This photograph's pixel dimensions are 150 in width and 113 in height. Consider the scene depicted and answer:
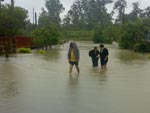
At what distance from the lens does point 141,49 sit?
4775 cm

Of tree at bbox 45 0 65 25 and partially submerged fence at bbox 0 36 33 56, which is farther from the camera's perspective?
tree at bbox 45 0 65 25

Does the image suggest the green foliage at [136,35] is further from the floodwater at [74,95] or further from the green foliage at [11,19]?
the floodwater at [74,95]

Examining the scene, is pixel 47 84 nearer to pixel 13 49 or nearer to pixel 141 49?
pixel 13 49

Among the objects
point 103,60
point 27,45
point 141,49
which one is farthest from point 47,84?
point 27,45

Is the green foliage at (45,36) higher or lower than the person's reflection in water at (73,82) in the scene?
higher

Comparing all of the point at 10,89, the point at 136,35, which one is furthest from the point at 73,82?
the point at 136,35

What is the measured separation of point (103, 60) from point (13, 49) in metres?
22.0

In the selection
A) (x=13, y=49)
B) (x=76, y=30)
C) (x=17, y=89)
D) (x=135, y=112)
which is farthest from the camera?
(x=76, y=30)

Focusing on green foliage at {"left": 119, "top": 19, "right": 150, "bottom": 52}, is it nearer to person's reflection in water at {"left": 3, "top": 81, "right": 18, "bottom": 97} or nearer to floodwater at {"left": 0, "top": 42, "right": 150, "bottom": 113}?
floodwater at {"left": 0, "top": 42, "right": 150, "bottom": 113}

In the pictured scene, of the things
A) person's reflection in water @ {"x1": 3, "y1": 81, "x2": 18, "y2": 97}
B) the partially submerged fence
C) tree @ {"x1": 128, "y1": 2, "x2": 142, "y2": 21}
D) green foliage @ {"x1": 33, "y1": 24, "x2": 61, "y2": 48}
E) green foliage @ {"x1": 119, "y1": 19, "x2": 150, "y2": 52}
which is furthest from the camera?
tree @ {"x1": 128, "y1": 2, "x2": 142, "y2": 21}

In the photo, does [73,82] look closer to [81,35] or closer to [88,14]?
[81,35]

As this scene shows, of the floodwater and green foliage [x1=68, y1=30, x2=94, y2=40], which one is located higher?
green foliage [x1=68, y1=30, x2=94, y2=40]

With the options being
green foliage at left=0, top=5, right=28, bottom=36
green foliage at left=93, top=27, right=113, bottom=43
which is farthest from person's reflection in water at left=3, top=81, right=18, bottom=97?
green foliage at left=93, top=27, right=113, bottom=43

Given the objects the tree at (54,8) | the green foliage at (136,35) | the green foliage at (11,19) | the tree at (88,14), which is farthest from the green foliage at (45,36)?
the tree at (54,8)
